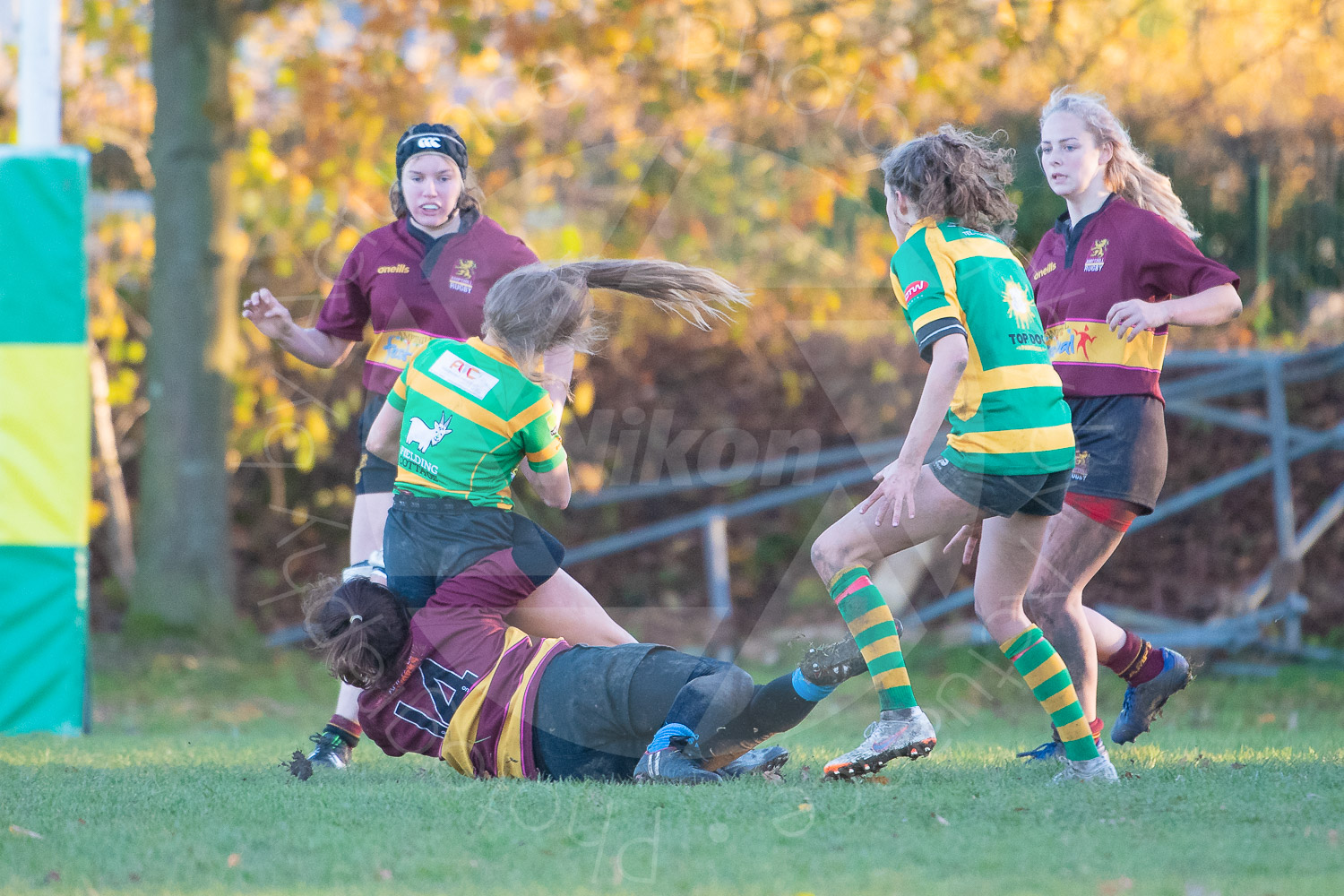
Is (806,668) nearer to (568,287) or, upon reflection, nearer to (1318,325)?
(568,287)

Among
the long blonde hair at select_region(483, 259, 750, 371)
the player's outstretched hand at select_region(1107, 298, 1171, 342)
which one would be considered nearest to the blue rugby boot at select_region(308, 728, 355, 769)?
the long blonde hair at select_region(483, 259, 750, 371)

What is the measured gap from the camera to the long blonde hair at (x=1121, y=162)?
13.6ft

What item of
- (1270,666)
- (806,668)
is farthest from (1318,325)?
(806,668)

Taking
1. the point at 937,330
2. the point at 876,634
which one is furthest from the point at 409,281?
the point at 876,634

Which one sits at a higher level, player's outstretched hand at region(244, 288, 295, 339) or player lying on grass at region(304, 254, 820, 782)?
player's outstretched hand at region(244, 288, 295, 339)

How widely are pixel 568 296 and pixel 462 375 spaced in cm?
37

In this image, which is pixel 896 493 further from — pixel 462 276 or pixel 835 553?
pixel 462 276

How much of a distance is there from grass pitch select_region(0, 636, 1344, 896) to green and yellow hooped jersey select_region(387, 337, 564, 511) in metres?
0.83

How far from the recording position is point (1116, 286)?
410 centimetres

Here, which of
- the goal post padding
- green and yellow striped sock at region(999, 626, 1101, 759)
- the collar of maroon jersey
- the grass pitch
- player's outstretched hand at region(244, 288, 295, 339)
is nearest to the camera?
the grass pitch

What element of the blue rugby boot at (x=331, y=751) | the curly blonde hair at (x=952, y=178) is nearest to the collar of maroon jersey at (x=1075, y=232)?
the curly blonde hair at (x=952, y=178)

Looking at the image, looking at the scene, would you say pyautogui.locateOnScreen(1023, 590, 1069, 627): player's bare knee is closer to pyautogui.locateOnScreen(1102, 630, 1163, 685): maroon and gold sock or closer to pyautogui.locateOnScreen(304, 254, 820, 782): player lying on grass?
pyautogui.locateOnScreen(1102, 630, 1163, 685): maroon and gold sock

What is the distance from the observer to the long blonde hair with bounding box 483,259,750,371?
3719 mm

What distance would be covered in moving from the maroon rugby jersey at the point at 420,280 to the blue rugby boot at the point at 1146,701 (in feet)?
7.95
